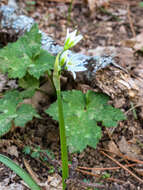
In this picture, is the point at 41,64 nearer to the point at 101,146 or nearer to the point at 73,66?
the point at 73,66

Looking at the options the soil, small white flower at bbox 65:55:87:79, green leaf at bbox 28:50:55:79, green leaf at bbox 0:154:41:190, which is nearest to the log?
the soil

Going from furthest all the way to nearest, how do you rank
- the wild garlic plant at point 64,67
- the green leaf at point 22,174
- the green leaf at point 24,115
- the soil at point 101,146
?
the green leaf at point 24,115
the soil at point 101,146
the green leaf at point 22,174
the wild garlic plant at point 64,67

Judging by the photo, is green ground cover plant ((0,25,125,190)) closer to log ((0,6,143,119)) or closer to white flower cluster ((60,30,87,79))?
log ((0,6,143,119))

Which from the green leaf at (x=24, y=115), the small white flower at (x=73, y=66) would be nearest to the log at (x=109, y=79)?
the small white flower at (x=73, y=66)

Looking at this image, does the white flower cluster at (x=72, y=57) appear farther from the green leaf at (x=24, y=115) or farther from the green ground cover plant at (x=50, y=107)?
the green leaf at (x=24, y=115)

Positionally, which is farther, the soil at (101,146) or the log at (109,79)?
the log at (109,79)

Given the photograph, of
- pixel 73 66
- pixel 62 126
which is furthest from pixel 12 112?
pixel 73 66
